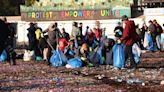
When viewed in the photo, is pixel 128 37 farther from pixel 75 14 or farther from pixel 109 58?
pixel 75 14

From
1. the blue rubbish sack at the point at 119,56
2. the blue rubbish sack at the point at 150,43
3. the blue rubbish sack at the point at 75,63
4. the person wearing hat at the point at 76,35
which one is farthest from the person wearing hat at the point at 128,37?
the blue rubbish sack at the point at 150,43

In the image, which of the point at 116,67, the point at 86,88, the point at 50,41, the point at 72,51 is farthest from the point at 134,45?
the point at 86,88

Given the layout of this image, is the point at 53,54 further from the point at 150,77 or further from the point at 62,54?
the point at 150,77

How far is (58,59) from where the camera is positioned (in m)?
18.7

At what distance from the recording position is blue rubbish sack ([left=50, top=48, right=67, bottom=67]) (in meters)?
18.6

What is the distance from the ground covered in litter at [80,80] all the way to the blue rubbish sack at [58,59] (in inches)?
35.2

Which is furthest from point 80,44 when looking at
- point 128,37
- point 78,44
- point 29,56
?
point 128,37

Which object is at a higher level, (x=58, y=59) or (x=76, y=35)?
(x=76, y=35)

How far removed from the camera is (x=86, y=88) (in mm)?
11922

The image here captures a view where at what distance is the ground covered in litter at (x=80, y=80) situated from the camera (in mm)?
11875

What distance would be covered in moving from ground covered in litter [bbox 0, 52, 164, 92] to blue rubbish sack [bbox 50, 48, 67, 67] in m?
0.89

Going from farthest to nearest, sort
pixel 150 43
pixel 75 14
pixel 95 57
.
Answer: pixel 75 14
pixel 150 43
pixel 95 57

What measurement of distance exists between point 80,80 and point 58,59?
16.7ft

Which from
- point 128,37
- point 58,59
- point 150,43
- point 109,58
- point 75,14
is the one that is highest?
point 128,37
